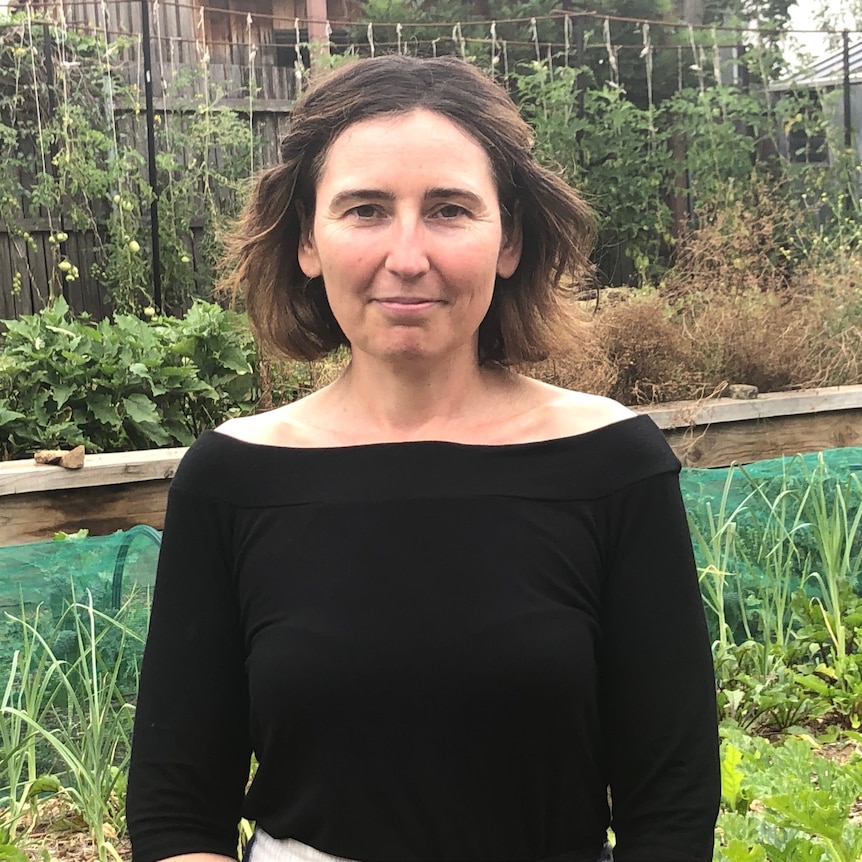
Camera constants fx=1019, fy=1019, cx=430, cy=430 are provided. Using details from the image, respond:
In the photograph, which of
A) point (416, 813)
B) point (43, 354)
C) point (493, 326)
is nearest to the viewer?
point (416, 813)

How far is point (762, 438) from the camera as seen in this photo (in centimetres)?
442

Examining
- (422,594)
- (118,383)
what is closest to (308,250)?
(422,594)

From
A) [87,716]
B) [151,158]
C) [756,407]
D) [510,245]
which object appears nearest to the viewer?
[510,245]

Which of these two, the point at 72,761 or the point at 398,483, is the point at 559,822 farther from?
the point at 72,761

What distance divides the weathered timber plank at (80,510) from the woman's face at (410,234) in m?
2.46

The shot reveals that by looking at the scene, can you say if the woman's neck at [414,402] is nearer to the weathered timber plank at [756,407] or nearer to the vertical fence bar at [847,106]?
the weathered timber plank at [756,407]

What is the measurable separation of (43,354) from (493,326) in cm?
291

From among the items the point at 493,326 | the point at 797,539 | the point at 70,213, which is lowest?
the point at 797,539

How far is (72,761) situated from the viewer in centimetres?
203

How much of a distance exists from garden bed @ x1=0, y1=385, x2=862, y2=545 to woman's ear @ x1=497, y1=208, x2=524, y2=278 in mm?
2375

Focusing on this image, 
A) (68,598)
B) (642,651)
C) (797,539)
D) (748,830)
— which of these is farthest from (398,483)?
(797,539)

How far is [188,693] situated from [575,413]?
0.58m

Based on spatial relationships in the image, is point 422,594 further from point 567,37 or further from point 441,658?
point 567,37

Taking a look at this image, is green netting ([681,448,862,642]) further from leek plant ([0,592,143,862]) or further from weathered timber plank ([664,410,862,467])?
leek plant ([0,592,143,862])
